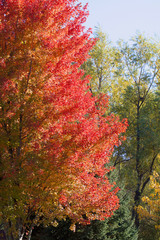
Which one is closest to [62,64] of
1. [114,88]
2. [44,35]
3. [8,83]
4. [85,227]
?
[44,35]

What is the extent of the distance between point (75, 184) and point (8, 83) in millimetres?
3562

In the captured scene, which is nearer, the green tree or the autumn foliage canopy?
the autumn foliage canopy

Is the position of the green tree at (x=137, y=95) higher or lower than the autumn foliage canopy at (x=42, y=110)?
higher

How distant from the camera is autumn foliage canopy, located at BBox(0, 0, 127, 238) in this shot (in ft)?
25.4

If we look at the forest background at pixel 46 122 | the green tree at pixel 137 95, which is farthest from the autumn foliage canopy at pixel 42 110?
the green tree at pixel 137 95

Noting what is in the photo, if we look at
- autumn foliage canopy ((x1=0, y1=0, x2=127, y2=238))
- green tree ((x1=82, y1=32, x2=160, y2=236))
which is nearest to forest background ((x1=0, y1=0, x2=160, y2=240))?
autumn foliage canopy ((x1=0, y1=0, x2=127, y2=238))

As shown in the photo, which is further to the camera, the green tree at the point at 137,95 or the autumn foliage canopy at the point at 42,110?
the green tree at the point at 137,95

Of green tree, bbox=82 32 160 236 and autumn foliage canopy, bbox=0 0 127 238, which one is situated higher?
green tree, bbox=82 32 160 236

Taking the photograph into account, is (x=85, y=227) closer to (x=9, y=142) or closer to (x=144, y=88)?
(x=9, y=142)

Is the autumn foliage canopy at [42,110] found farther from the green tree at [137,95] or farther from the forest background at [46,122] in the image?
the green tree at [137,95]

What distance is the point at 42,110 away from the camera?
8.12 m

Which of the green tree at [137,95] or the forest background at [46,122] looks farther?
the green tree at [137,95]

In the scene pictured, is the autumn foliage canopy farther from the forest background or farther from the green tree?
the green tree

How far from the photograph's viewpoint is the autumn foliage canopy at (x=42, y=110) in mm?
7750
